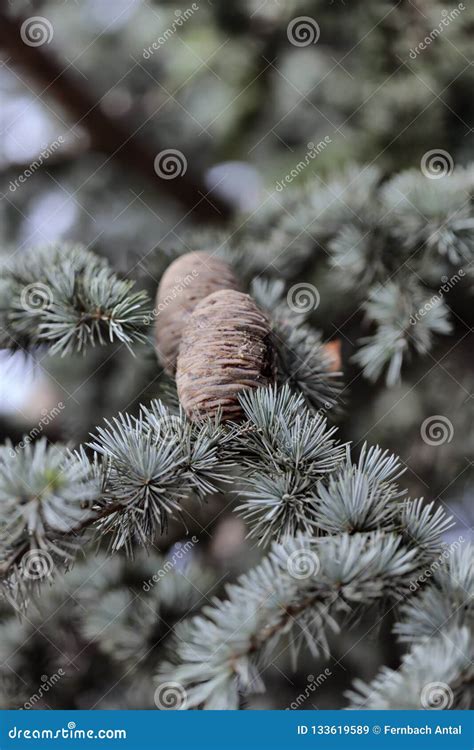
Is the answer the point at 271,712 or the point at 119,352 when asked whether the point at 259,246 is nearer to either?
the point at 119,352

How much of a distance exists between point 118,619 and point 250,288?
0.41 m

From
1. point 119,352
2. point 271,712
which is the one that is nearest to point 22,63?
point 119,352

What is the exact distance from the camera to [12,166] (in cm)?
128
